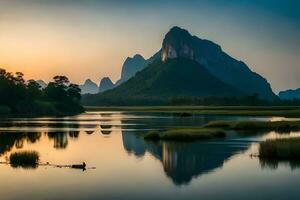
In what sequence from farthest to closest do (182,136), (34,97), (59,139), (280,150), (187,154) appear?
1. (34,97)
2. (59,139)
3. (182,136)
4. (187,154)
5. (280,150)

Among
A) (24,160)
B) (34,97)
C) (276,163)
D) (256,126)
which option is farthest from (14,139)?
(34,97)

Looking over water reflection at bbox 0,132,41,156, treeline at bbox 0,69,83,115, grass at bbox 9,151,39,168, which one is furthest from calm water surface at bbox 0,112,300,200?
treeline at bbox 0,69,83,115

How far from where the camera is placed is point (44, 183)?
33.5 meters

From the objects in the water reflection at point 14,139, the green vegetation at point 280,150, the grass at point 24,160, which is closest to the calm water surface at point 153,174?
the water reflection at point 14,139

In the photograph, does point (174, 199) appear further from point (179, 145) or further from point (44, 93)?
point (44, 93)

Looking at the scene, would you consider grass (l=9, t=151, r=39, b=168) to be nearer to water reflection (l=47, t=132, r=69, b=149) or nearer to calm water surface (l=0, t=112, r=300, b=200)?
calm water surface (l=0, t=112, r=300, b=200)

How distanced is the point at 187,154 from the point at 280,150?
9.10 meters

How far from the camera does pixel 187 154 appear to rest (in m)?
48.9

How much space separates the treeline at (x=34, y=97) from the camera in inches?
6530

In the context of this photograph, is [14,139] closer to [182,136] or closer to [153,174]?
[182,136]

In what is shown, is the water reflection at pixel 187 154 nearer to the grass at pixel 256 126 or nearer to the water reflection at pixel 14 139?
the water reflection at pixel 14 139

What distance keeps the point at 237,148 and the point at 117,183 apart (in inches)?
904

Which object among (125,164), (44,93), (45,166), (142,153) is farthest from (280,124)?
(44,93)

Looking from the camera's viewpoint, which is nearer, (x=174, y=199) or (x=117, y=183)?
(x=174, y=199)
